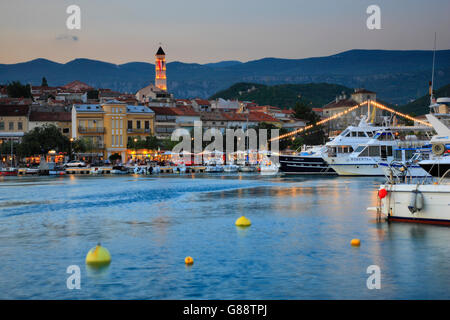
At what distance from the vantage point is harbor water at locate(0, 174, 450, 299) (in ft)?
47.8

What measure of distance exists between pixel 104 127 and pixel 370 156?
46877mm

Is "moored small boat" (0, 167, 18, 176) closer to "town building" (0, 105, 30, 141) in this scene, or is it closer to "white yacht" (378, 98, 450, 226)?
"town building" (0, 105, 30, 141)

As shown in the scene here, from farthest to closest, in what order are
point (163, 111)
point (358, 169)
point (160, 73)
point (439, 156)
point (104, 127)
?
point (160, 73)
point (163, 111)
point (104, 127)
point (358, 169)
point (439, 156)

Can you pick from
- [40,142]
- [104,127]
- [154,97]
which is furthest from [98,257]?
[154,97]

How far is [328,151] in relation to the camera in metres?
62.9

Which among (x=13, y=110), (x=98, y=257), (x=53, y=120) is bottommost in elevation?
(x=98, y=257)

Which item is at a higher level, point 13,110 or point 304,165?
point 13,110

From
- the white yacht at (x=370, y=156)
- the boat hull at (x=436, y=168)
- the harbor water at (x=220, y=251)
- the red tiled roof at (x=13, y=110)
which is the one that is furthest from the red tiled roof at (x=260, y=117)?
the boat hull at (x=436, y=168)

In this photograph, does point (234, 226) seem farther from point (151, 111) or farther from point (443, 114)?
point (151, 111)

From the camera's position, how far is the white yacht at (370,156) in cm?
5624

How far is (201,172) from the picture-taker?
7981 cm

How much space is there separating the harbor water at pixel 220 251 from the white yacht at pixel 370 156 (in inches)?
917

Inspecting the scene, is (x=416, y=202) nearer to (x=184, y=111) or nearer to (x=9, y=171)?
(x=9, y=171)

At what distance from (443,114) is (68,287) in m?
21.1
